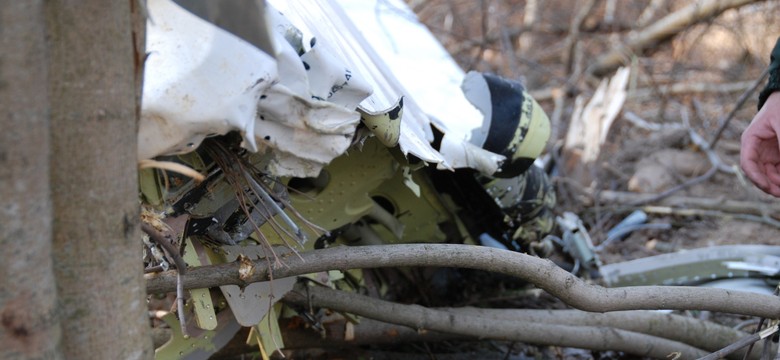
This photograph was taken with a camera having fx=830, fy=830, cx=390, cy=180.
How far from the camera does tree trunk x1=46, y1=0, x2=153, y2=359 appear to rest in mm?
1228

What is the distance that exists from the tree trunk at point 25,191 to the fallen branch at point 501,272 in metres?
0.66

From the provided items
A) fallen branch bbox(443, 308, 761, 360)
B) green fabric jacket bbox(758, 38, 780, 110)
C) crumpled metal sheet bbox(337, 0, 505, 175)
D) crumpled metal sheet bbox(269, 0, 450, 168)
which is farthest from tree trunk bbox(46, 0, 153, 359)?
green fabric jacket bbox(758, 38, 780, 110)

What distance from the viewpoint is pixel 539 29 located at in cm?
875

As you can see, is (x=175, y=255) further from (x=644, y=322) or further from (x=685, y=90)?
(x=685, y=90)

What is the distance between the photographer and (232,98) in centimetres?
153

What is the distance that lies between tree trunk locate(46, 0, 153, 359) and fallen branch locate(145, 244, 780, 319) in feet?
1.82

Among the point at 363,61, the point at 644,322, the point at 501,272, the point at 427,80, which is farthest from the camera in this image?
the point at 427,80

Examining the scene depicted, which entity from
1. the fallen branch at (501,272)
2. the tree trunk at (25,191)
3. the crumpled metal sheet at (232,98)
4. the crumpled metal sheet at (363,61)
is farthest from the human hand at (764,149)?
the tree trunk at (25,191)

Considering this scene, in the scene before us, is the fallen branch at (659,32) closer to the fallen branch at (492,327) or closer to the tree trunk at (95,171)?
the fallen branch at (492,327)

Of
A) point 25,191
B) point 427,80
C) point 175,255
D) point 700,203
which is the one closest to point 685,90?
point 700,203

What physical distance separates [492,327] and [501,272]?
0.62 metres

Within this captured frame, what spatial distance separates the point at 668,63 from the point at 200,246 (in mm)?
6470

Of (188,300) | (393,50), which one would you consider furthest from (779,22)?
(188,300)

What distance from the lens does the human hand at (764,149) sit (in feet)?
8.50
